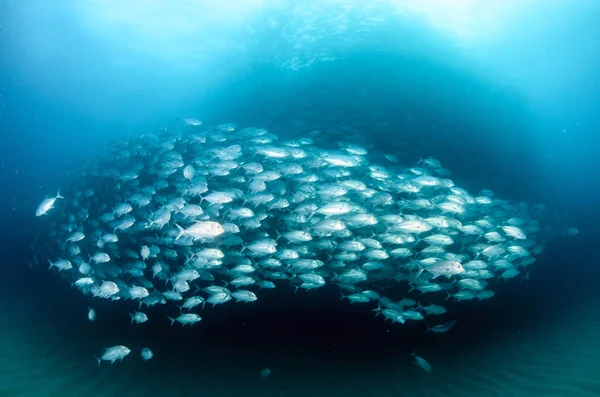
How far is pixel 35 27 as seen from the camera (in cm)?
2559

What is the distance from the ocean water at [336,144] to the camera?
330 inches

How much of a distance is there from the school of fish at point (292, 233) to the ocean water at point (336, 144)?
1.28 meters

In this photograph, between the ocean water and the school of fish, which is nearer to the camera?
the school of fish

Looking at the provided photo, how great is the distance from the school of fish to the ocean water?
1278 millimetres

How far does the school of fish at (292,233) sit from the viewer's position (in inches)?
290

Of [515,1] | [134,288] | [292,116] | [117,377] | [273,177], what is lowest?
[117,377]

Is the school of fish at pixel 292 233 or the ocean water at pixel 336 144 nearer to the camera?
the school of fish at pixel 292 233

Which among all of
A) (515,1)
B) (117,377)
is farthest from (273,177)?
(515,1)

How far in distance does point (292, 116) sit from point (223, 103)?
31.4 ft

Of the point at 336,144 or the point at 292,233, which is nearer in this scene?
the point at 292,233

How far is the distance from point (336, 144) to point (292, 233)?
693cm

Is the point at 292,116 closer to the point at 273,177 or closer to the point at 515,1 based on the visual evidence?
the point at 273,177

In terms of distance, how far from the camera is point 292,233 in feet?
24.3

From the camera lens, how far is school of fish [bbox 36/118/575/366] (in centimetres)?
736
